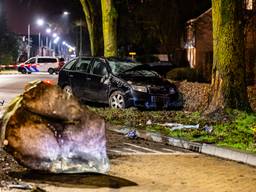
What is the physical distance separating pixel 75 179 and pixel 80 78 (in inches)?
408

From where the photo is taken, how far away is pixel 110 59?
691 inches

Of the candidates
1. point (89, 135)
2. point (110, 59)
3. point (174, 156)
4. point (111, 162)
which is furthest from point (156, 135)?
point (110, 59)

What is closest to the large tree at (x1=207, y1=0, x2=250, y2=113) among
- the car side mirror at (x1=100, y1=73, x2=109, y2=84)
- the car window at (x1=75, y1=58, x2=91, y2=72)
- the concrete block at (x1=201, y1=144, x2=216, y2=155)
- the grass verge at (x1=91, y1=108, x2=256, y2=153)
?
the grass verge at (x1=91, y1=108, x2=256, y2=153)

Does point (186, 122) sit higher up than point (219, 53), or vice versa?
point (219, 53)

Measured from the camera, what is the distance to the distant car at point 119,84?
625 inches

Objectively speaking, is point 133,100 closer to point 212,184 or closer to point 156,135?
point 156,135

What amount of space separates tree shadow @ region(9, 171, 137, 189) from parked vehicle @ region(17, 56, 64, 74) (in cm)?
4632

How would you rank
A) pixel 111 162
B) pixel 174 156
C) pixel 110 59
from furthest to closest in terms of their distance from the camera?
pixel 110 59
pixel 174 156
pixel 111 162

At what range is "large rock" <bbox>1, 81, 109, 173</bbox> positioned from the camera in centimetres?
763

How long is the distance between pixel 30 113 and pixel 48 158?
671 mm

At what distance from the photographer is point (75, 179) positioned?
7.70 meters

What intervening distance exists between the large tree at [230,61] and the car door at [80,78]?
5116mm

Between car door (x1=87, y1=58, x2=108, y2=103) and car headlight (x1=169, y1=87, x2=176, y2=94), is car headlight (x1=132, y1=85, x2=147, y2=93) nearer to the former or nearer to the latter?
car headlight (x1=169, y1=87, x2=176, y2=94)

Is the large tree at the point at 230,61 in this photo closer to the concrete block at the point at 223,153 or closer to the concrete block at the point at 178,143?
the concrete block at the point at 178,143
